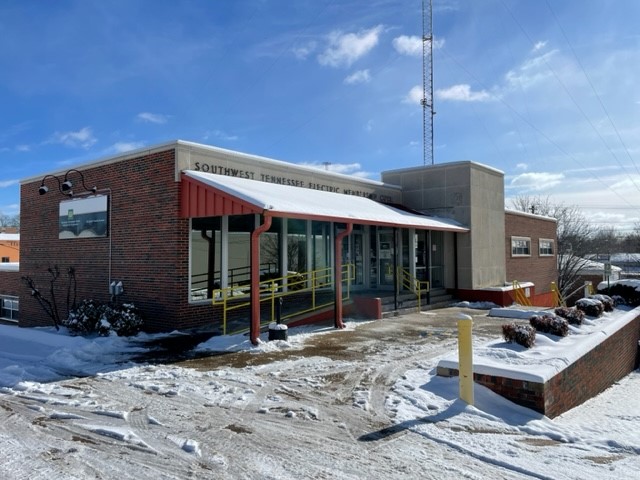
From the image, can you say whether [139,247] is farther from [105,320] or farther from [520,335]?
[520,335]

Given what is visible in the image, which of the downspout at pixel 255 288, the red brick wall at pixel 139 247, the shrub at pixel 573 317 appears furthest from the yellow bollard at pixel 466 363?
the red brick wall at pixel 139 247

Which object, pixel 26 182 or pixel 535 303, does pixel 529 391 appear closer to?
pixel 26 182

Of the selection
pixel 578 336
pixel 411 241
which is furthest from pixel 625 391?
pixel 411 241

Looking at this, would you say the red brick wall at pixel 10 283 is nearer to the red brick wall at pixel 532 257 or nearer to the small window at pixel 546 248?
the red brick wall at pixel 532 257

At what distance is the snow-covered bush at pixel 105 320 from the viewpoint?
1087 cm

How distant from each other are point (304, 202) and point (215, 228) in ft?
8.19

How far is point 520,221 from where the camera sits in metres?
24.2

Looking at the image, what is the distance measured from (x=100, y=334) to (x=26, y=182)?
27.5ft

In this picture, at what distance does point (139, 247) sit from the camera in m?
12.3

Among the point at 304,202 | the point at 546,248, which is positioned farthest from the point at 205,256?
the point at 546,248

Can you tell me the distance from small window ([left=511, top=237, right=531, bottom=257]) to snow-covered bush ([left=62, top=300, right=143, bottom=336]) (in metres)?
18.1

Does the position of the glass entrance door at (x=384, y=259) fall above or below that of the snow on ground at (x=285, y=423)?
above

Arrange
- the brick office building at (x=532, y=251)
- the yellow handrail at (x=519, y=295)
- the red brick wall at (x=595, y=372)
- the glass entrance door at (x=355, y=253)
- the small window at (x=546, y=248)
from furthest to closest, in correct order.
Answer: the small window at (x=546, y=248) < the brick office building at (x=532, y=251) < the yellow handrail at (x=519, y=295) < the glass entrance door at (x=355, y=253) < the red brick wall at (x=595, y=372)

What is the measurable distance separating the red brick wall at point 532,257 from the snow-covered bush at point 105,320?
17.2 metres
